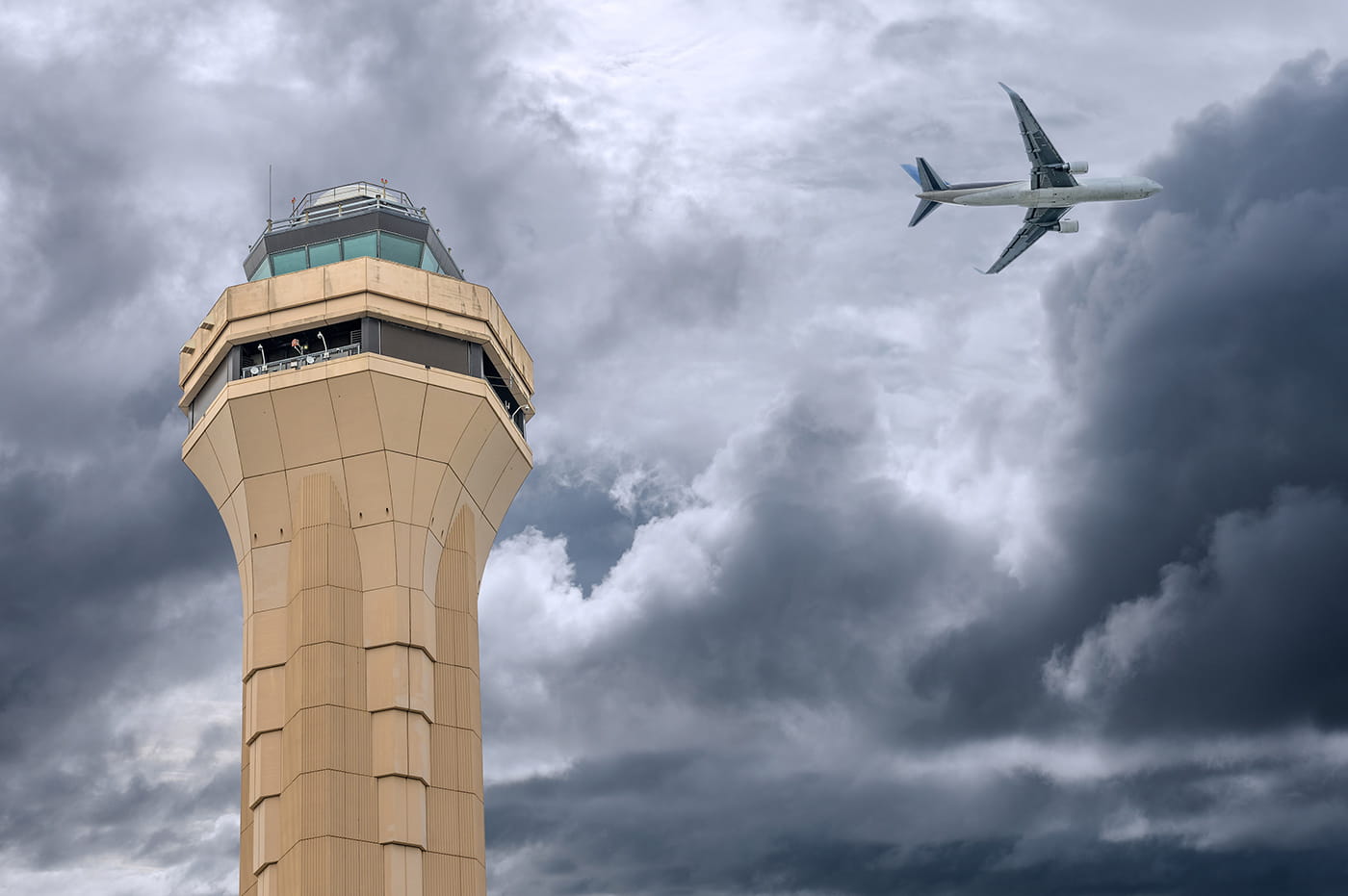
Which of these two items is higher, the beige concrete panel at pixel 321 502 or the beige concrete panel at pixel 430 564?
the beige concrete panel at pixel 321 502

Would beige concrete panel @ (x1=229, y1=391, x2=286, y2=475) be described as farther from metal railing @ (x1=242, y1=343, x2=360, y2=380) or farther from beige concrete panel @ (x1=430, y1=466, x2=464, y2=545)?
beige concrete panel @ (x1=430, y1=466, x2=464, y2=545)

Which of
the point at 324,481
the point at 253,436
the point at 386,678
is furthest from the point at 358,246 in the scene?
the point at 386,678

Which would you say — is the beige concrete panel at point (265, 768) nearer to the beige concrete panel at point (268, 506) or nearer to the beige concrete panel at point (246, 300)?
the beige concrete panel at point (268, 506)

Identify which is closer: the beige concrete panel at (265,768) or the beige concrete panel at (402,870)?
the beige concrete panel at (402,870)

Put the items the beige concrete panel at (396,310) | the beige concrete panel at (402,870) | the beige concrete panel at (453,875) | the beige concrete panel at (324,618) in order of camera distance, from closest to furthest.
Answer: the beige concrete panel at (402,870)
the beige concrete panel at (453,875)
the beige concrete panel at (324,618)
the beige concrete panel at (396,310)

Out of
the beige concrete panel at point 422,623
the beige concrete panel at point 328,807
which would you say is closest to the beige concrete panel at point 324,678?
the beige concrete panel at point 422,623
